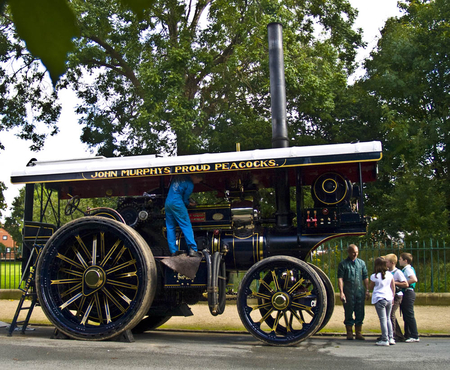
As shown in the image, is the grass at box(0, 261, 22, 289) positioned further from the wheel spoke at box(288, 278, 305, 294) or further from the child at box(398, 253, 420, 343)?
the child at box(398, 253, 420, 343)

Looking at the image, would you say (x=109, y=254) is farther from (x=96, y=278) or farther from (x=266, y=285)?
(x=266, y=285)

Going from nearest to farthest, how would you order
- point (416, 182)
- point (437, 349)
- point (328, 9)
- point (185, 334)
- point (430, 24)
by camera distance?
point (437, 349), point (185, 334), point (416, 182), point (430, 24), point (328, 9)

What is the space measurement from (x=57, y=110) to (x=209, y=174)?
6.15 meters

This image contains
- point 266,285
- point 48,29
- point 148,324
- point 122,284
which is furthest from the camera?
point 148,324

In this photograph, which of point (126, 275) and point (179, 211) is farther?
point (179, 211)

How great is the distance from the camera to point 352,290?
7148mm

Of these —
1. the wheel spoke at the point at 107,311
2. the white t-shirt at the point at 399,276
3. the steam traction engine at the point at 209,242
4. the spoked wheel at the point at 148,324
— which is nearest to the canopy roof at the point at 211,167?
the steam traction engine at the point at 209,242

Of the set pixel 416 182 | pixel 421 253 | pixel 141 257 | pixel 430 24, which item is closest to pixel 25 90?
pixel 141 257

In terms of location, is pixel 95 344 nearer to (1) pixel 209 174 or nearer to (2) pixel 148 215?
(2) pixel 148 215

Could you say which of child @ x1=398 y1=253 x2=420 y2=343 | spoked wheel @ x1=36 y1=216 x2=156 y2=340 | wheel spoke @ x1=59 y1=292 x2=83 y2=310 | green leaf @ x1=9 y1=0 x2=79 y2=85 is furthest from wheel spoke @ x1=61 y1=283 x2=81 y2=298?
green leaf @ x1=9 y1=0 x2=79 y2=85

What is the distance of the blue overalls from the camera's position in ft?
23.0

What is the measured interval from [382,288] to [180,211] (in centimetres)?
273

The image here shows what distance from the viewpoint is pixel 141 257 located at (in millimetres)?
6707

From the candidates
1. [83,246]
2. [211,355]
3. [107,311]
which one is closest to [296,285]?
[211,355]
